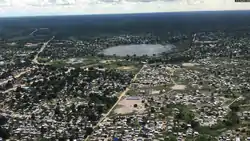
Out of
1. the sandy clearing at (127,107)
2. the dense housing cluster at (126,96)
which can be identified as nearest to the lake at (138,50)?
the dense housing cluster at (126,96)

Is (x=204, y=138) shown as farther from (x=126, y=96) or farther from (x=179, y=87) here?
(x=179, y=87)

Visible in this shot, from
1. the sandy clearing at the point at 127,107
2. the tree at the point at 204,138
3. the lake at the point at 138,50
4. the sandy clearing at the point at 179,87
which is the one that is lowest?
the lake at the point at 138,50

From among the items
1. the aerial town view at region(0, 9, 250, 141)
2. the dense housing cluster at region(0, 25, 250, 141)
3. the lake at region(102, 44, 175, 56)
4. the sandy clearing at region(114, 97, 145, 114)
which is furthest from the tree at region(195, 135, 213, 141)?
the lake at region(102, 44, 175, 56)

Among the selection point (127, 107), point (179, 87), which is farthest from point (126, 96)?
point (179, 87)

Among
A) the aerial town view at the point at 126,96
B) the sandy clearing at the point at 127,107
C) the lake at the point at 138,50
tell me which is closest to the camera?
the aerial town view at the point at 126,96

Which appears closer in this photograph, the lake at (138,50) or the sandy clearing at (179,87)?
the sandy clearing at (179,87)

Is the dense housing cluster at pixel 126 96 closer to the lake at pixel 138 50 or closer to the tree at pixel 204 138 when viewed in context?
the tree at pixel 204 138

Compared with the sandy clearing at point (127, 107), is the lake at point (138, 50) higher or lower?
lower
